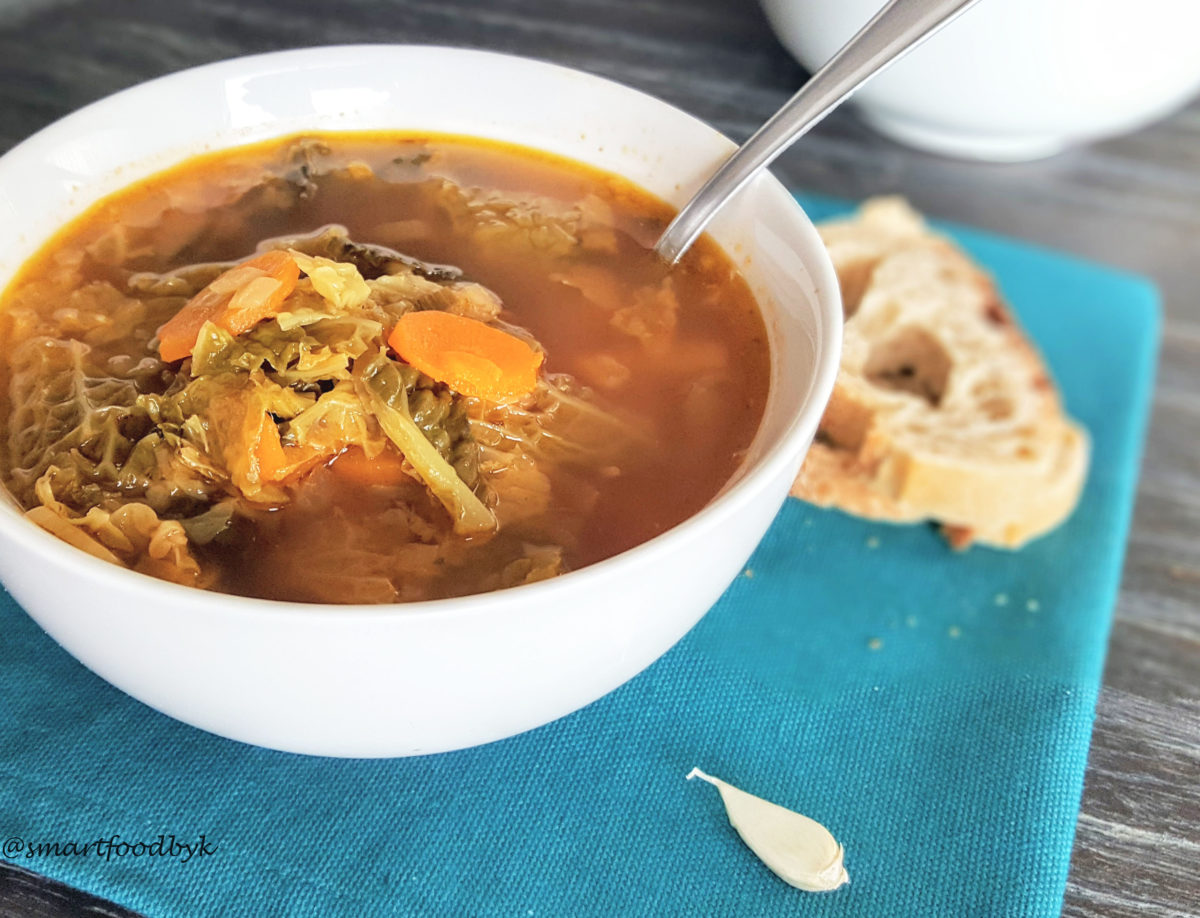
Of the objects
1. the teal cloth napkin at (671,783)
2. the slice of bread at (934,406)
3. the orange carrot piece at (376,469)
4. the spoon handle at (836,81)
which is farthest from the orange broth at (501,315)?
the slice of bread at (934,406)

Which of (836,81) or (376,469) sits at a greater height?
(836,81)

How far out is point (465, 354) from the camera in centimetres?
174

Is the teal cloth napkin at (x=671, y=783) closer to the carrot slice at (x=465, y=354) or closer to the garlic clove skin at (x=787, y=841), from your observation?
the garlic clove skin at (x=787, y=841)

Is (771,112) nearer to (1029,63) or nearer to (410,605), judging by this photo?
(1029,63)

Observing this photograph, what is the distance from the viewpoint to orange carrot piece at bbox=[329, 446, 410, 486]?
168 centimetres

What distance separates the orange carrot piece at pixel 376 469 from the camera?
168 cm

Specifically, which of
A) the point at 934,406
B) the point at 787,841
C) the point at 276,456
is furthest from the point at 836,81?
the point at 787,841

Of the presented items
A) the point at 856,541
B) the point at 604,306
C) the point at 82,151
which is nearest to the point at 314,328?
the point at 604,306

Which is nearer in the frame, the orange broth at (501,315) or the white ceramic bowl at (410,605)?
the white ceramic bowl at (410,605)

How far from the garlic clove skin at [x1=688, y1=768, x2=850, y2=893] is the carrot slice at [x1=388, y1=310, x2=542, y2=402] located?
68 cm

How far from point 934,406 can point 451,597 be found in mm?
1627

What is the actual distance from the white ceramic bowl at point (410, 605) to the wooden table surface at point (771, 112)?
1.16 metres

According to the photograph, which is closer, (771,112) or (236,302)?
(236,302)


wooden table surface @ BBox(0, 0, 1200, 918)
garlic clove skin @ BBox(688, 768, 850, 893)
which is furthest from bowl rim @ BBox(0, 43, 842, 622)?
wooden table surface @ BBox(0, 0, 1200, 918)
